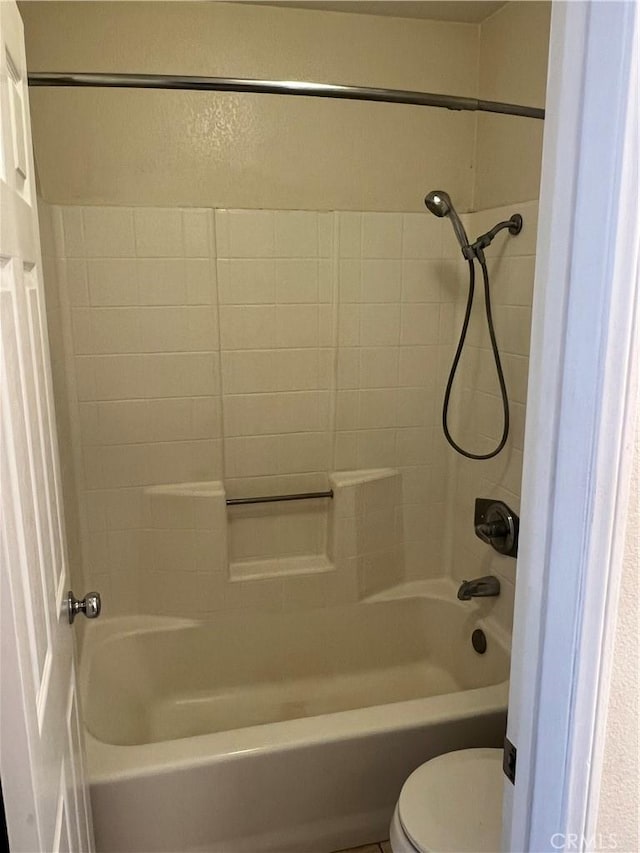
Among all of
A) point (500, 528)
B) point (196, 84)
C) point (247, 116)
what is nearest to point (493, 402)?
point (500, 528)

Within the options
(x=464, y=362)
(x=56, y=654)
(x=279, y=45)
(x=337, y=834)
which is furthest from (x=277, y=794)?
(x=279, y=45)

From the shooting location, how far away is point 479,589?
2.10 metres

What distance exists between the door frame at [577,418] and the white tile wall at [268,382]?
131 centimetres

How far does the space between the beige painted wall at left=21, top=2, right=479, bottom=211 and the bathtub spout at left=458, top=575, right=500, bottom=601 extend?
124cm

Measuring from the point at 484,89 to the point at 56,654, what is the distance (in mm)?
2029

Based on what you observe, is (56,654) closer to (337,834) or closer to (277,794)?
(277,794)

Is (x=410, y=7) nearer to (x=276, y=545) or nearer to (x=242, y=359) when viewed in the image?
(x=242, y=359)

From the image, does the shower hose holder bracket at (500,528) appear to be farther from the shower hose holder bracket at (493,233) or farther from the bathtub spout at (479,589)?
the shower hose holder bracket at (493,233)

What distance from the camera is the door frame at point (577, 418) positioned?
0.58 metres

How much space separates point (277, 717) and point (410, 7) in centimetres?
229

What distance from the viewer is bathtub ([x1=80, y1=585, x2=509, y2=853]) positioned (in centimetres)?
156

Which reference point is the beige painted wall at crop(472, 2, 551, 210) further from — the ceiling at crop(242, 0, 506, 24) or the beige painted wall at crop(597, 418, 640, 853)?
the beige painted wall at crop(597, 418, 640, 853)

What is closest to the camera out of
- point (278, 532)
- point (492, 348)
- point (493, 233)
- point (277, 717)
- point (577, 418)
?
point (577, 418)

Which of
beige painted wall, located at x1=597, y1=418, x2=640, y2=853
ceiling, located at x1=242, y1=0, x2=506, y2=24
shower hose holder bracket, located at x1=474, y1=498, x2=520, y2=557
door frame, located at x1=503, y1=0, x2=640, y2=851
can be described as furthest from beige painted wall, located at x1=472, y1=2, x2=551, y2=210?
beige painted wall, located at x1=597, y1=418, x2=640, y2=853
